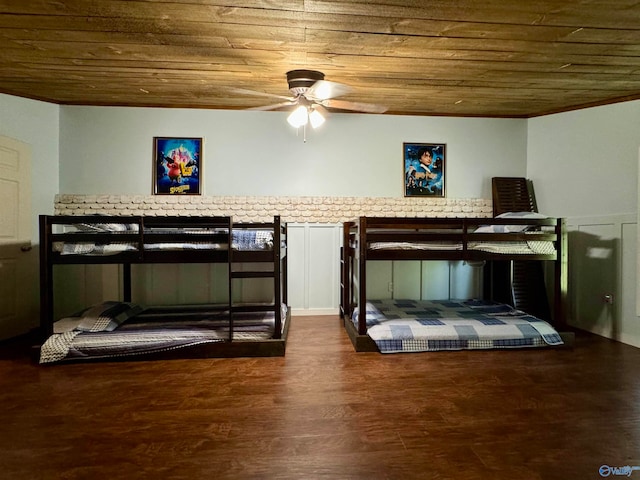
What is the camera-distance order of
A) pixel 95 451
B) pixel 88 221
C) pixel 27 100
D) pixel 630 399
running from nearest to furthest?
pixel 95 451 < pixel 630 399 < pixel 88 221 < pixel 27 100

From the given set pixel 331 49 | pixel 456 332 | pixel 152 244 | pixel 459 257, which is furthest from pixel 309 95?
pixel 456 332

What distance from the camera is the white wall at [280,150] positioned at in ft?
13.7

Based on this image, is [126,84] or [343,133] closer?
[126,84]

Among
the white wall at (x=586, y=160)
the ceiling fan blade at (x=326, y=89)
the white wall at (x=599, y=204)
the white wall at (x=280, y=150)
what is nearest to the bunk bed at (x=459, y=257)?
the white wall at (x=599, y=204)

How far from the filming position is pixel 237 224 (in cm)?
299

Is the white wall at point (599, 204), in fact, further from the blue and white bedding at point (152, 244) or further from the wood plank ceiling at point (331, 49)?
the blue and white bedding at point (152, 244)

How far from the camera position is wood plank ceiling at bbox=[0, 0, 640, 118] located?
2.21 metres

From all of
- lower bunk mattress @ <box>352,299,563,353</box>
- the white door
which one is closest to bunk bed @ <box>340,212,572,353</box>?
lower bunk mattress @ <box>352,299,563,353</box>

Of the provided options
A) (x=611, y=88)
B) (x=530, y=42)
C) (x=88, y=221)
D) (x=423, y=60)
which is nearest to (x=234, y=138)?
(x=88, y=221)

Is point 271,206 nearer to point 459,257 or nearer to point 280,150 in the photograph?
point 280,150

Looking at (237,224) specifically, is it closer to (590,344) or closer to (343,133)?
(343,133)

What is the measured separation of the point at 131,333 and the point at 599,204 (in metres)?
4.76

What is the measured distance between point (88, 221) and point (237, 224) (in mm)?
1171

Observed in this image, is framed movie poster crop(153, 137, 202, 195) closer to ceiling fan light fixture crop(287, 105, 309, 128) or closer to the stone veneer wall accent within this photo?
the stone veneer wall accent
